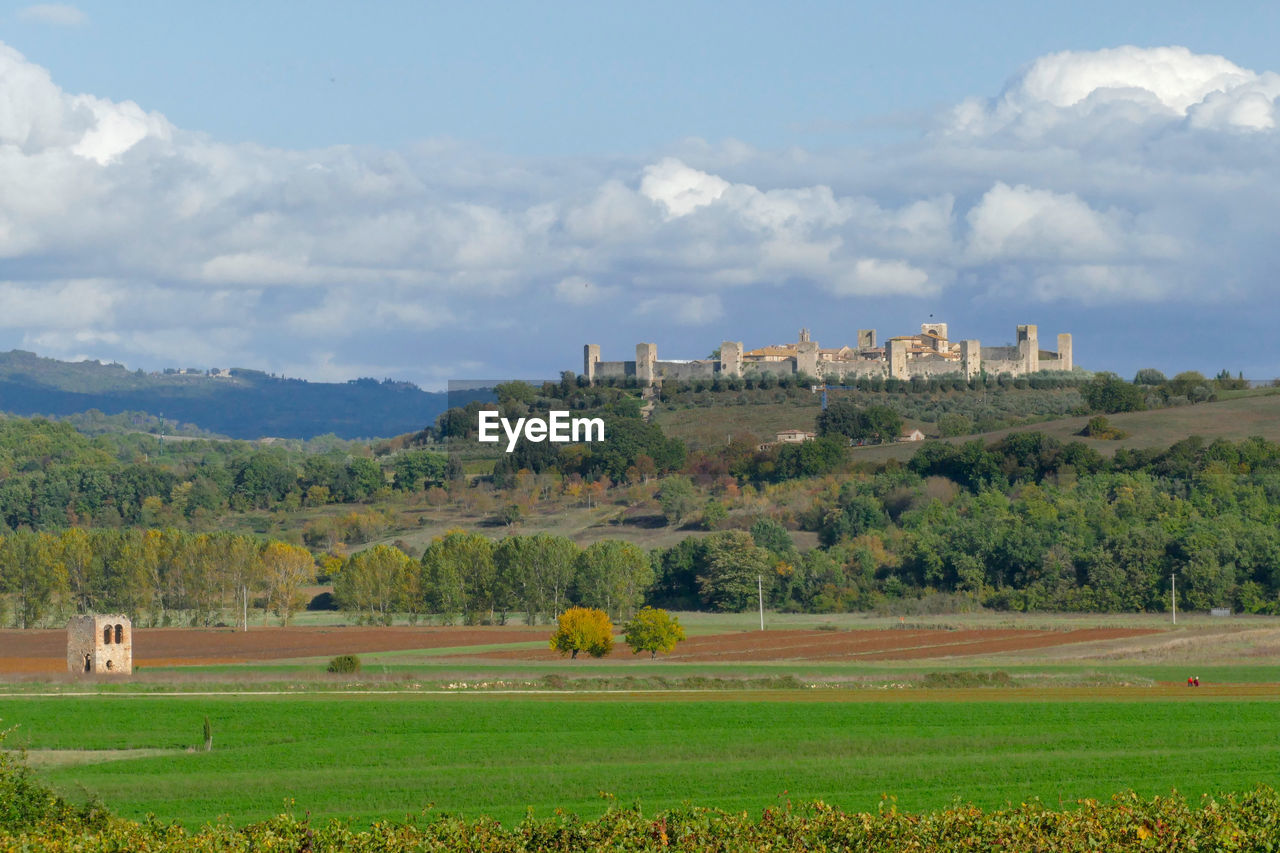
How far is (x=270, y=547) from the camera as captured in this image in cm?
8319

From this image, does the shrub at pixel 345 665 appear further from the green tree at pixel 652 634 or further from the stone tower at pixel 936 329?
the stone tower at pixel 936 329

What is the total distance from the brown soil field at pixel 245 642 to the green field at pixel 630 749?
1612cm

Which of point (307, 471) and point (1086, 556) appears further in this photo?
point (307, 471)

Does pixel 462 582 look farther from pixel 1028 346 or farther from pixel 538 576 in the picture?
pixel 1028 346

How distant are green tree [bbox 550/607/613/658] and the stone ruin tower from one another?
51.6 feet

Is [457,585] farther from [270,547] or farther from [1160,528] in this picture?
[1160,528]

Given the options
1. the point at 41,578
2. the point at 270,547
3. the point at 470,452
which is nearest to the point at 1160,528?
the point at 270,547

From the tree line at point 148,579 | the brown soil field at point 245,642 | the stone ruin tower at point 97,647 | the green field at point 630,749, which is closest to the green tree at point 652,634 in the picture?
the brown soil field at point 245,642

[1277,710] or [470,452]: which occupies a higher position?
[470,452]

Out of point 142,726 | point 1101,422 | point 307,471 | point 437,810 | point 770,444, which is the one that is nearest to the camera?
point 437,810

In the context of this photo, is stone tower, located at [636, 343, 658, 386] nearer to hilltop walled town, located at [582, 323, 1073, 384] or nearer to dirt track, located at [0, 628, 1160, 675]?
hilltop walled town, located at [582, 323, 1073, 384]

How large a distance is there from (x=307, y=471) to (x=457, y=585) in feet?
217

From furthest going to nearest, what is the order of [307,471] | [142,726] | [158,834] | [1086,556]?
[307,471] → [1086,556] → [142,726] → [158,834]

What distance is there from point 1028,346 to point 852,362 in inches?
773
